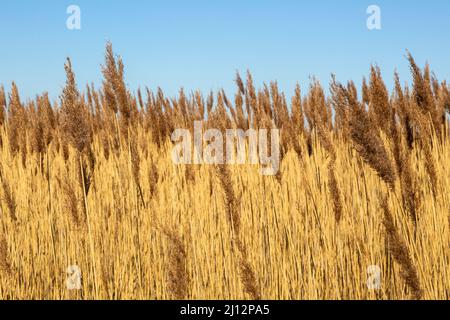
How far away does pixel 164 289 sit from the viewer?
7.77ft

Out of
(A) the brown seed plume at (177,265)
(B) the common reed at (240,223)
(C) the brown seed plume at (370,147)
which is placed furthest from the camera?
(B) the common reed at (240,223)

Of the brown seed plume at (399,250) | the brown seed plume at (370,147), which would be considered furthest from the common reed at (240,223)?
the brown seed plume at (399,250)

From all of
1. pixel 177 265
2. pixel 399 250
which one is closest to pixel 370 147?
pixel 399 250

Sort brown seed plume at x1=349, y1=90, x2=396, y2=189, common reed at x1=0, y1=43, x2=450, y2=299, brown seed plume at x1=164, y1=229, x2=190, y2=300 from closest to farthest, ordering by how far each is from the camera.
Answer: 1. brown seed plume at x1=164, y1=229, x2=190, y2=300
2. brown seed plume at x1=349, y1=90, x2=396, y2=189
3. common reed at x1=0, y1=43, x2=450, y2=299

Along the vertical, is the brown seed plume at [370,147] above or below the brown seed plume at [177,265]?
above

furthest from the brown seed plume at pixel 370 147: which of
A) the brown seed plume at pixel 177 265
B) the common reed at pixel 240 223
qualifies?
the brown seed plume at pixel 177 265

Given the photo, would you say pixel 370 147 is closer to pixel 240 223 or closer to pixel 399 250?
pixel 399 250

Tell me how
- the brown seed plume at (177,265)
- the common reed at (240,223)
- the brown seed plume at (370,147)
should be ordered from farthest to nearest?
the common reed at (240,223) → the brown seed plume at (370,147) → the brown seed plume at (177,265)

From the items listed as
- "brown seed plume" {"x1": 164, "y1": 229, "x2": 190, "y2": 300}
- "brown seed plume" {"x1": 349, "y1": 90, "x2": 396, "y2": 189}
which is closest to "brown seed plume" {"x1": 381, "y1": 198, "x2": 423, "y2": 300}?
"brown seed plume" {"x1": 349, "y1": 90, "x2": 396, "y2": 189}

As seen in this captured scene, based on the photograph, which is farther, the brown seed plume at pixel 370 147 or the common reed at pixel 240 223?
the common reed at pixel 240 223

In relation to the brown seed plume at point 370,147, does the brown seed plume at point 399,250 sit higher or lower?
lower

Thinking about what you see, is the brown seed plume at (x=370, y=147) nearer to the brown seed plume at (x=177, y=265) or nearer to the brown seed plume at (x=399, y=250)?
the brown seed plume at (x=399, y=250)

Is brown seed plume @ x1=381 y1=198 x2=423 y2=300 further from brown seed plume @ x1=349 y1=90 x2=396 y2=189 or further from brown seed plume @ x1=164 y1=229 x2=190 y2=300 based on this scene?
brown seed plume @ x1=164 y1=229 x2=190 y2=300
